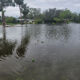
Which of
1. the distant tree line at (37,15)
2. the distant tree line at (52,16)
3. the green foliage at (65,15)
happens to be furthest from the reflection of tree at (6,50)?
the green foliage at (65,15)

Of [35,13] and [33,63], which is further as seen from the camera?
[35,13]

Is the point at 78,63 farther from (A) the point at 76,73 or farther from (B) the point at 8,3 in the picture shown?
(B) the point at 8,3

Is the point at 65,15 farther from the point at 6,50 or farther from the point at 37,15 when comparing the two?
the point at 6,50

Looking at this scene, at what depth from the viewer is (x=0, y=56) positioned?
10664 mm

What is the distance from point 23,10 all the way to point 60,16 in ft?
161

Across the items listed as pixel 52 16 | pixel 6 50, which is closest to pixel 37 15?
pixel 52 16

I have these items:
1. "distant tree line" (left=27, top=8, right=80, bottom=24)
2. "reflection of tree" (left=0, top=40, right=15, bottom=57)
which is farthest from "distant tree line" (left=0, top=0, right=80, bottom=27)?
"reflection of tree" (left=0, top=40, right=15, bottom=57)

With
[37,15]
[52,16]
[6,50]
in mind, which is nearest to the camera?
[6,50]

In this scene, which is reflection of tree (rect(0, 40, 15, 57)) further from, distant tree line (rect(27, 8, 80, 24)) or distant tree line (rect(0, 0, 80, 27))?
distant tree line (rect(27, 8, 80, 24))

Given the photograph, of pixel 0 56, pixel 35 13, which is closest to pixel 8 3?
pixel 35 13

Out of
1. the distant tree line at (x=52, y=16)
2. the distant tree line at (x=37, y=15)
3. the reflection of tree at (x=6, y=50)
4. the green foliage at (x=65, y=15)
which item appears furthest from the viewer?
the green foliage at (x=65, y=15)

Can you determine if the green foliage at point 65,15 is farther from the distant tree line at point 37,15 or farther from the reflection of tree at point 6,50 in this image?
the reflection of tree at point 6,50

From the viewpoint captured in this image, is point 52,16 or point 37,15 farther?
point 37,15

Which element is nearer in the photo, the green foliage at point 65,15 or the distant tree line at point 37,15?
the distant tree line at point 37,15
